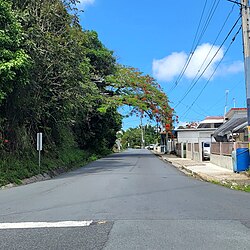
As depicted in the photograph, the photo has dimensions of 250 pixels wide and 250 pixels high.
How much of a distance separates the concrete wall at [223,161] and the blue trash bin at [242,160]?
81.1 inches

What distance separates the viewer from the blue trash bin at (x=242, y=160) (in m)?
17.6

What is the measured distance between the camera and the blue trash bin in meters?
17.6

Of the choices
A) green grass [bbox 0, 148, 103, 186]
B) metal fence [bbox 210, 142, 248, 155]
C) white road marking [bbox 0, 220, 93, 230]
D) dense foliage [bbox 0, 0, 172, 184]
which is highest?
dense foliage [bbox 0, 0, 172, 184]

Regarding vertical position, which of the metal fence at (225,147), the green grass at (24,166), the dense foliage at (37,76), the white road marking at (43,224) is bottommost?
the white road marking at (43,224)

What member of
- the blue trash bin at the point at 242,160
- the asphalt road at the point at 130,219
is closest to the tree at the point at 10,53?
the asphalt road at the point at 130,219

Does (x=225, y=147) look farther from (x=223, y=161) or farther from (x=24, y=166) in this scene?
(x=24, y=166)

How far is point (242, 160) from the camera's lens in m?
17.8

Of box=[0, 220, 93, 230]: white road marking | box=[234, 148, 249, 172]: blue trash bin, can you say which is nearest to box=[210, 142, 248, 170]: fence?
box=[234, 148, 249, 172]: blue trash bin

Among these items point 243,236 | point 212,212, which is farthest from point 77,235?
point 212,212

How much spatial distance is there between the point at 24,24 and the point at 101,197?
1074 centimetres

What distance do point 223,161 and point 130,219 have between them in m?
15.7

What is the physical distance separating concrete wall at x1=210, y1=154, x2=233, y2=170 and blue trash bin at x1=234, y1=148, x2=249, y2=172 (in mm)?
2059

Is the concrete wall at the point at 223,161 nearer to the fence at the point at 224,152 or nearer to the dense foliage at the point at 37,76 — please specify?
the fence at the point at 224,152

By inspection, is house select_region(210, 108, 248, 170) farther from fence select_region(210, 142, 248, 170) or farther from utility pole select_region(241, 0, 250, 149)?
utility pole select_region(241, 0, 250, 149)
